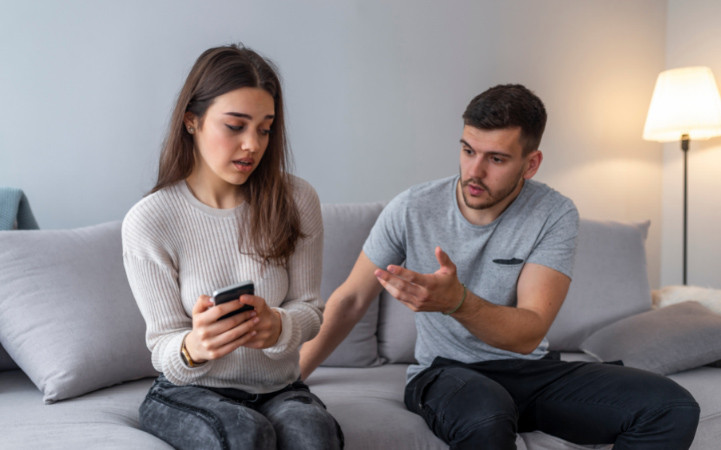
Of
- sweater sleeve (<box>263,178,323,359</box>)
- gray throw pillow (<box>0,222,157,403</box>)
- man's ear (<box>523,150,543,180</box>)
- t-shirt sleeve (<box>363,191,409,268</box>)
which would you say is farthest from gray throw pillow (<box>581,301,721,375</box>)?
gray throw pillow (<box>0,222,157,403</box>)

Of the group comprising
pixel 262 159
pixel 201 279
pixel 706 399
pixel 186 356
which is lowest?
pixel 706 399

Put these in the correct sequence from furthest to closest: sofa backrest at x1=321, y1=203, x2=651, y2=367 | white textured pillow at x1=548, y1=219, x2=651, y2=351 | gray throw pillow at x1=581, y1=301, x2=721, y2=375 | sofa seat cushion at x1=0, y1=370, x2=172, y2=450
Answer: white textured pillow at x1=548, y1=219, x2=651, y2=351 < sofa backrest at x1=321, y1=203, x2=651, y2=367 < gray throw pillow at x1=581, y1=301, x2=721, y2=375 < sofa seat cushion at x1=0, y1=370, x2=172, y2=450

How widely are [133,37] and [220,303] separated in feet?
4.76

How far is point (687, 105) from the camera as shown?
2934 millimetres

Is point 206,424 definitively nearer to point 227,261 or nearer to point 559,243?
point 227,261

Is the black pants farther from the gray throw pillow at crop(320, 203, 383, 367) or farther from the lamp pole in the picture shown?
the lamp pole

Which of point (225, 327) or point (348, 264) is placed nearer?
point (225, 327)

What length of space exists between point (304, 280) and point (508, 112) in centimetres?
65

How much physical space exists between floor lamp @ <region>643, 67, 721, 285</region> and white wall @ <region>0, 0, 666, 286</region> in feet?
0.90

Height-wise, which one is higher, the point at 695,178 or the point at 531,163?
the point at 531,163

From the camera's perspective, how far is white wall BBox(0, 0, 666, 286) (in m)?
2.23

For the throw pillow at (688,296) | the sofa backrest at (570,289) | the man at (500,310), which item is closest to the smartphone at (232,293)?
the man at (500,310)

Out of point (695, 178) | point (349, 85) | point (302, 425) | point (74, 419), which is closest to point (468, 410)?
point (302, 425)

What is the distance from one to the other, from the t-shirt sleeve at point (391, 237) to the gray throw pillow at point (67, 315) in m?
0.65
